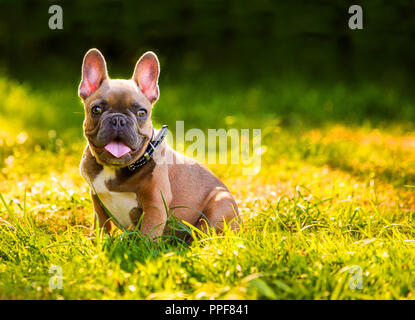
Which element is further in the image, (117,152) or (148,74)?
(148,74)

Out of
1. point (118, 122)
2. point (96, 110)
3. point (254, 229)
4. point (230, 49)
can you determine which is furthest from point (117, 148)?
point (230, 49)

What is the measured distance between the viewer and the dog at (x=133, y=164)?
3084 millimetres

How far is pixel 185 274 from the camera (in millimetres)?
2705

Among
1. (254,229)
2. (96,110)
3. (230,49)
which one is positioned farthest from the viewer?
(230,49)

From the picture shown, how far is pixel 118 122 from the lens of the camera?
3.01m

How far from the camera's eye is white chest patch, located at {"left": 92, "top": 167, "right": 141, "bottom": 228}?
3.21 meters

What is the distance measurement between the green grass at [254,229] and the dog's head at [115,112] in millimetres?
507

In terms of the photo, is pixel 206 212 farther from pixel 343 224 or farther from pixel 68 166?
pixel 68 166

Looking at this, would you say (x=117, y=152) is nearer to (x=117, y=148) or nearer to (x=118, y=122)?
(x=117, y=148)

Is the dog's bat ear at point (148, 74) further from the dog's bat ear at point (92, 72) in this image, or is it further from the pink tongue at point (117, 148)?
the pink tongue at point (117, 148)

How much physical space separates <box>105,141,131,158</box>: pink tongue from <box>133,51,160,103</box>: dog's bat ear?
45 centimetres

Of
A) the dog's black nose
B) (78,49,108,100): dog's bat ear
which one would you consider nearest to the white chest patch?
the dog's black nose

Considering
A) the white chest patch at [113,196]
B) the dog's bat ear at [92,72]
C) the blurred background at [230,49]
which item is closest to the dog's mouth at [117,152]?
the white chest patch at [113,196]

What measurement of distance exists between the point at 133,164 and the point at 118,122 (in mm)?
309
